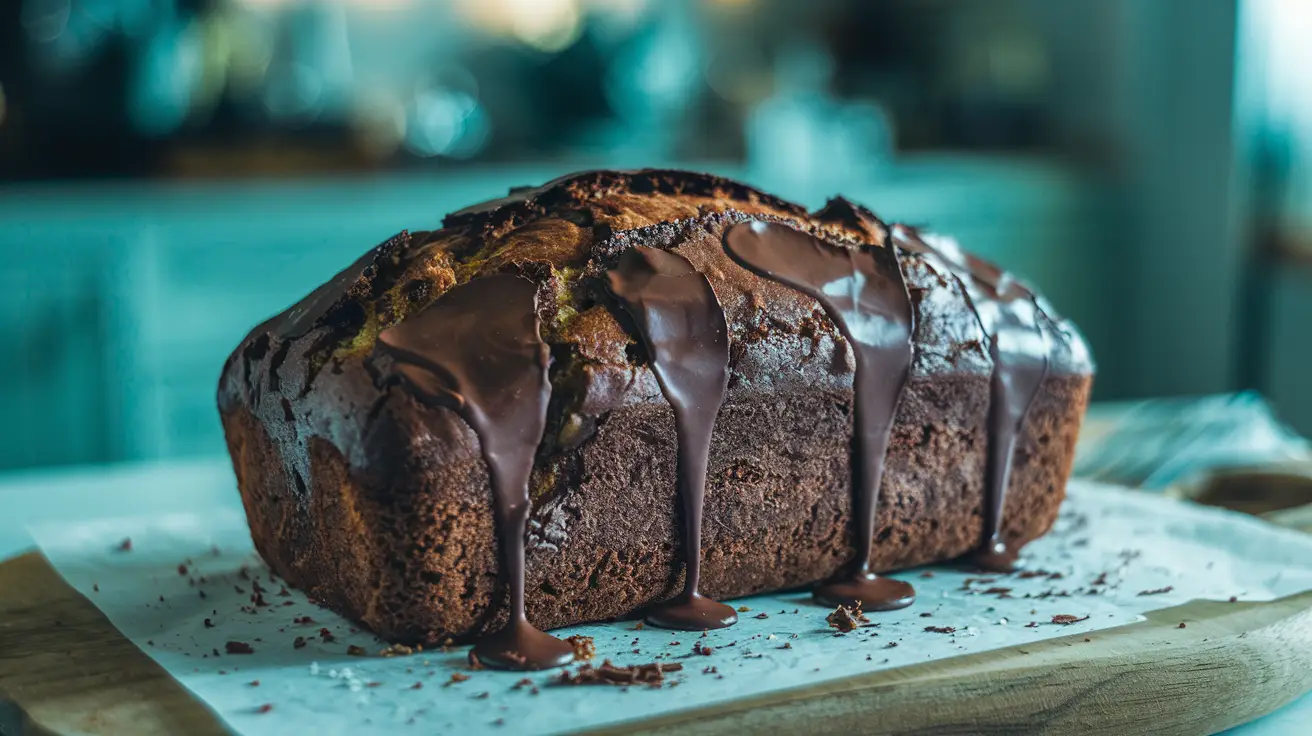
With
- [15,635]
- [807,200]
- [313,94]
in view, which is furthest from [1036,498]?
[313,94]

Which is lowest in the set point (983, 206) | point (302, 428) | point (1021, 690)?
point (1021, 690)

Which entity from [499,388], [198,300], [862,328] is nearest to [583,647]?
[499,388]

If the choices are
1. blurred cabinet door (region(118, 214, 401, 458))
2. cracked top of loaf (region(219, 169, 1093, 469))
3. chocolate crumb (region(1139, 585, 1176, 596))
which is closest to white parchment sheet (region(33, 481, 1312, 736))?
chocolate crumb (region(1139, 585, 1176, 596))

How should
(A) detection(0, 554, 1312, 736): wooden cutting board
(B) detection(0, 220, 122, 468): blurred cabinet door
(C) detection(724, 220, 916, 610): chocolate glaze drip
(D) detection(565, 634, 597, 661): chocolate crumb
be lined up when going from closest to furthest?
(A) detection(0, 554, 1312, 736): wooden cutting board
(D) detection(565, 634, 597, 661): chocolate crumb
(C) detection(724, 220, 916, 610): chocolate glaze drip
(B) detection(0, 220, 122, 468): blurred cabinet door

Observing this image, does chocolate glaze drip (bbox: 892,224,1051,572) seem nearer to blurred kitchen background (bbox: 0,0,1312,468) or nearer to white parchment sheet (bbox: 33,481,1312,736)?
white parchment sheet (bbox: 33,481,1312,736)

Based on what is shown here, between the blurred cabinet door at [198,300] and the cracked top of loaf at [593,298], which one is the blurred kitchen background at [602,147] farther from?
the cracked top of loaf at [593,298]

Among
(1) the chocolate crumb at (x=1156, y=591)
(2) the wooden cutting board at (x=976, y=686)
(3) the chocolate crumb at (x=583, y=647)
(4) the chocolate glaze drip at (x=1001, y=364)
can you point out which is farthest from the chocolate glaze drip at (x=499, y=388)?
(1) the chocolate crumb at (x=1156, y=591)

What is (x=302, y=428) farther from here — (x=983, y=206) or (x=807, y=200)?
(x=983, y=206)

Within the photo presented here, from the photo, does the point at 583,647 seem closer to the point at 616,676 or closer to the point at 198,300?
the point at 616,676

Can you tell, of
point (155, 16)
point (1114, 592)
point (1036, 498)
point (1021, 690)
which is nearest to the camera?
point (1021, 690)
